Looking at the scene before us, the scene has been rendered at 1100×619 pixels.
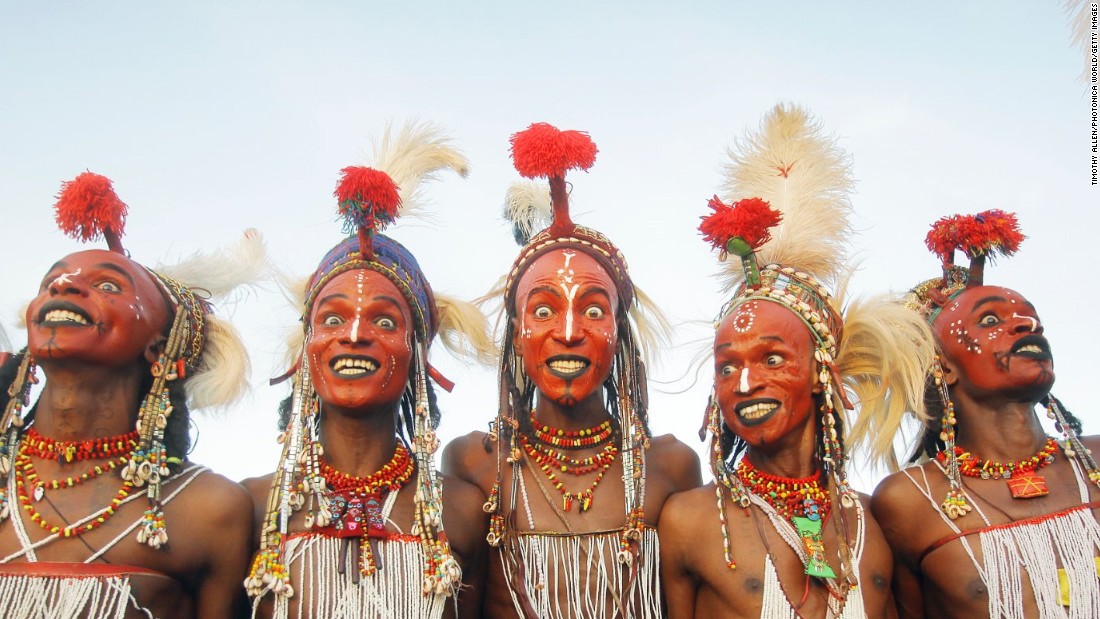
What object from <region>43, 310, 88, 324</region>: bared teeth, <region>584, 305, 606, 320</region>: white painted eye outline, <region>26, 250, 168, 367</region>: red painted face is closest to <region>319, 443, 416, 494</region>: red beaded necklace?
<region>26, 250, 168, 367</region>: red painted face

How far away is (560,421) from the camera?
4996mm

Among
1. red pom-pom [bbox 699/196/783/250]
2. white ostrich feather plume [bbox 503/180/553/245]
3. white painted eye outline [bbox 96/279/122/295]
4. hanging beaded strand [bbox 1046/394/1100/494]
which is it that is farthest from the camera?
white ostrich feather plume [bbox 503/180/553/245]

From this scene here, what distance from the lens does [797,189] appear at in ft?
18.0

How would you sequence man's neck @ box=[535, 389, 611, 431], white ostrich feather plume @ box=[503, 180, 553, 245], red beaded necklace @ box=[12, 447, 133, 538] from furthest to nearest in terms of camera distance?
1. white ostrich feather plume @ box=[503, 180, 553, 245]
2. man's neck @ box=[535, 389, 611, 431]
3. red beaded necklace @ box=[12, 447, 133, 538]

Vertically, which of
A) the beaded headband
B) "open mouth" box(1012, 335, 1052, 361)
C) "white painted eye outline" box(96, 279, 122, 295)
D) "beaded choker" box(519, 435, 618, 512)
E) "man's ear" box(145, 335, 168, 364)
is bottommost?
"beaded choker" box(519, 435, 618, 512)

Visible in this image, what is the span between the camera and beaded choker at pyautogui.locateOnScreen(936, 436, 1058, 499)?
4.69m

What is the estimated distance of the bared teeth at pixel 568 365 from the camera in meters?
4.73

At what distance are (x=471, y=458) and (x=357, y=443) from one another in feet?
2.20

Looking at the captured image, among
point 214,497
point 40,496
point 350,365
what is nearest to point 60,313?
point 40,496

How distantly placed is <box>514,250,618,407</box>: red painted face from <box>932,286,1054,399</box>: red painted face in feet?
5.83

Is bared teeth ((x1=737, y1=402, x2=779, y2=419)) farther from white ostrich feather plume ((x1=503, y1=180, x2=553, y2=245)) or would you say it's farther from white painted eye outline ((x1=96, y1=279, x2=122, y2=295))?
white painted eye outline ((x1=96, y1=279, x2=122, y2=295))

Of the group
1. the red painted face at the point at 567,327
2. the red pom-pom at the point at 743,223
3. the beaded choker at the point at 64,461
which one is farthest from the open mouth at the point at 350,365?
the red pom-pom at the point at 743,223

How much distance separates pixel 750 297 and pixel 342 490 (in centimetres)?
219

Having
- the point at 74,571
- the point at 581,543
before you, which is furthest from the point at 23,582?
the point at 581,543
